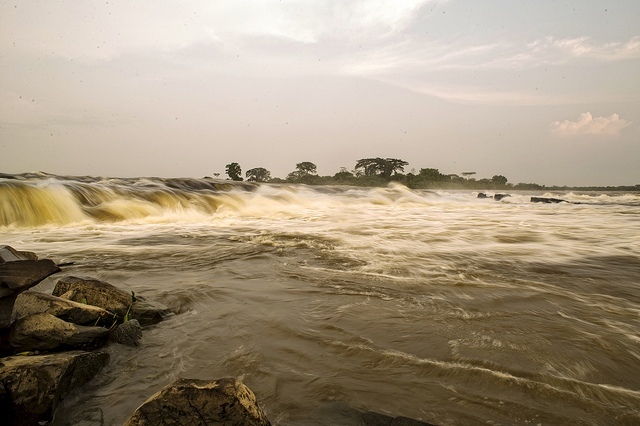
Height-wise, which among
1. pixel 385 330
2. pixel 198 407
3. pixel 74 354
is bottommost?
pixel 385 330

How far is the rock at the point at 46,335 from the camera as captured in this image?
1761mm

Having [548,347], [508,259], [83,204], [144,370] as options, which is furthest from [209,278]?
[83,204]

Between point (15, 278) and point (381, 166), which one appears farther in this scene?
point (381, 166)

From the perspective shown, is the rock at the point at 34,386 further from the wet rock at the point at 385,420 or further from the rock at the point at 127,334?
the wet rock at the point at 385,420

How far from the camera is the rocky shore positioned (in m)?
1.14

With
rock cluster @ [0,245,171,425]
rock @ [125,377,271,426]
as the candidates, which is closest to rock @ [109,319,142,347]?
rock cluster @ [0,245,171,425]


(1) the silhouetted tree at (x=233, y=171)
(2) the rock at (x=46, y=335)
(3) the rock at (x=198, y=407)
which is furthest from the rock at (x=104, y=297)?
(1) the silhouetted tree at (x=233, y=171)

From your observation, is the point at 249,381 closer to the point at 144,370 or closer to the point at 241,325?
the point at 144,370

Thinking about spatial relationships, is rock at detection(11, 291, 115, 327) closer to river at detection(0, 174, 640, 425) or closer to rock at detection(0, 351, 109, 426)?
river at detection(0, 174, 640, 425)

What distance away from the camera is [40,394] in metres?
1.36

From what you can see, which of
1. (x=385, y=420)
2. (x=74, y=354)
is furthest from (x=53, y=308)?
(x=385, y=420)

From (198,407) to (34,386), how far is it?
2.54 feet

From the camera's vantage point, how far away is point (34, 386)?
1.36 m

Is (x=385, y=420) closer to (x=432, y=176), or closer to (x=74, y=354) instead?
(x=74, y=354)
